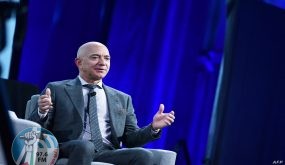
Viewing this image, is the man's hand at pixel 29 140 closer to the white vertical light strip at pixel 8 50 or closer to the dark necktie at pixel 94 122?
the dark necktie at pixel 94 122

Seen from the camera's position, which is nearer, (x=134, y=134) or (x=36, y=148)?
(x=36, y=148)

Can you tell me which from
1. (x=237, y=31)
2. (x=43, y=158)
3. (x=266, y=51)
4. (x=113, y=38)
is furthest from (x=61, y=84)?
(x=266, y=51)

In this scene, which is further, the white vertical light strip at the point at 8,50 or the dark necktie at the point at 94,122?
the white vertical light strip at the point at 8,50

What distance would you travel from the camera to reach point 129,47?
14.0 ft

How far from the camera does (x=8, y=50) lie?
3.39m

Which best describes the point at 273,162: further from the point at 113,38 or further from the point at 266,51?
the point at 113,38

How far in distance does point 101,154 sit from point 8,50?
1711mm

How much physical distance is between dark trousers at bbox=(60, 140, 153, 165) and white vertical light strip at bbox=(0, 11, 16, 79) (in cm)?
158

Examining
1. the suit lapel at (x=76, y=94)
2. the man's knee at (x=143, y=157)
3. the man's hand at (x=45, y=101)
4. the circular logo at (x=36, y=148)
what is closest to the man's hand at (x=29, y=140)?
the circular logo at (x=36, y=148)

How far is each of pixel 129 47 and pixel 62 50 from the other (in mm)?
766

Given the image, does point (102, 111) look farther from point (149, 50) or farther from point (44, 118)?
point (149, 50)

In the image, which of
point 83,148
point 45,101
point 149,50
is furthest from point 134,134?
point 149,50

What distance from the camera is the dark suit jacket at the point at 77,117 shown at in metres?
2.09

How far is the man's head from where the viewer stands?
224 cm
